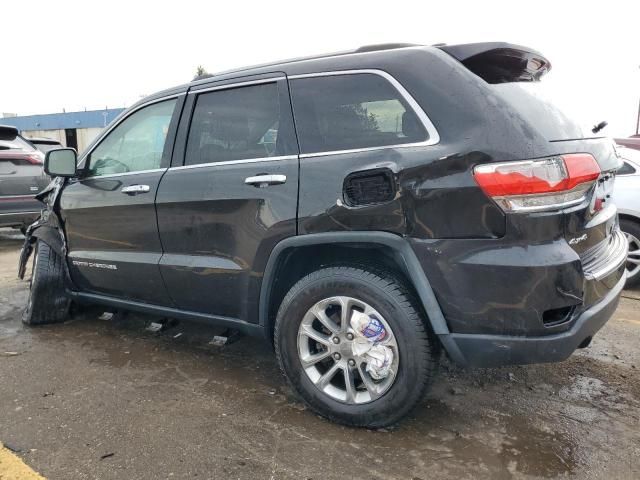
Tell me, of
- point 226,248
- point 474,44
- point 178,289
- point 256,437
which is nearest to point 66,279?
point 178,289

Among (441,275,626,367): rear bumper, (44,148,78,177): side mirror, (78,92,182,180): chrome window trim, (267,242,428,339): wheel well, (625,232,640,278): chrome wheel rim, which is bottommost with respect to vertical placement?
(625,232,640,278): chrome wheel rim

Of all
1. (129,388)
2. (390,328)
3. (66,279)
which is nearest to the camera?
(390,328)

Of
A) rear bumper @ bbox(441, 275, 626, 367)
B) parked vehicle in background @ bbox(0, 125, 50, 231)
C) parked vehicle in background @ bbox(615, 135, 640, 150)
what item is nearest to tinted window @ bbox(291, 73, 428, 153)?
rear bumper @ bbox(441, 275, 626, 367)

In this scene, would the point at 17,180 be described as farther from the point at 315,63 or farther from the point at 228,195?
the point at 315,63

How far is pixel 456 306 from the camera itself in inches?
89.2

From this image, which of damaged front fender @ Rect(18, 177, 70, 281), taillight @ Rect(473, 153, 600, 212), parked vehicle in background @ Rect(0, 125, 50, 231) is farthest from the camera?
parked vehicle in background @ Rect(0, 125, 50, 231)

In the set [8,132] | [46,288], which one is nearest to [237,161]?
[46,288]

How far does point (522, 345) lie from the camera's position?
221cm

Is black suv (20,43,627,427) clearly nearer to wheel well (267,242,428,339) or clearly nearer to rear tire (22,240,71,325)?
wheel well (267,242,428,339)

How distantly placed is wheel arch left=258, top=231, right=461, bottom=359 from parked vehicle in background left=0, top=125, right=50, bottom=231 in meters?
5.97

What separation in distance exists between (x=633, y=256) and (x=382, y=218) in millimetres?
3755

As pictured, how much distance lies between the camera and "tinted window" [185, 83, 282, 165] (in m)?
2.87

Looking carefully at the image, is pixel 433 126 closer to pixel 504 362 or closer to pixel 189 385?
pixel 504 362

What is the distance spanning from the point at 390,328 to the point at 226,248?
1.07 m
